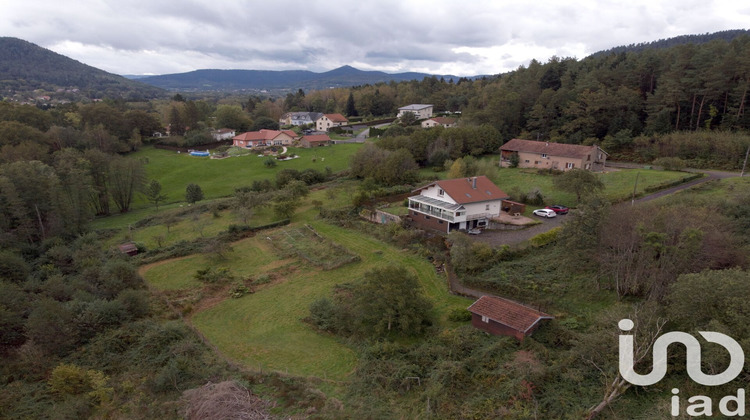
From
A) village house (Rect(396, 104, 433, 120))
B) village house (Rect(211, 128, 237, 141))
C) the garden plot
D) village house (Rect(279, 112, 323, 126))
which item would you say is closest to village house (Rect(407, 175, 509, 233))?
the garden plot

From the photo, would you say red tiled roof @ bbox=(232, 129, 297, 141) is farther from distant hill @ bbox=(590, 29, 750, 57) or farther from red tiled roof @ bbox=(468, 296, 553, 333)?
distant hill @ bbox=(590, 29, 750, 57)

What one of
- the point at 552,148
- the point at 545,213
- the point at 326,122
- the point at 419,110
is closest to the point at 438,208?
the point at 545,213

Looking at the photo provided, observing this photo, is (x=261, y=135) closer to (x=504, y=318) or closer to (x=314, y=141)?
(x=314, y=141)

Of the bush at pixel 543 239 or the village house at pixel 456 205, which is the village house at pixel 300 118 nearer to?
the village house at pixel 456 205

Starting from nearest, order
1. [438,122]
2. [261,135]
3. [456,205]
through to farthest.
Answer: [456,205] → [261,135] → [438,122]

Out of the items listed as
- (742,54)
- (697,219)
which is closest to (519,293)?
(697,219)

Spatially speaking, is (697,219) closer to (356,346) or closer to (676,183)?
(356,346)

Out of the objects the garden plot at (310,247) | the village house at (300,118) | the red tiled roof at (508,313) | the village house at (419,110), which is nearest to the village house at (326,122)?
the village house at (300,118)
